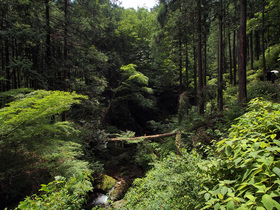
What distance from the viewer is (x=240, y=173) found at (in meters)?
1.80

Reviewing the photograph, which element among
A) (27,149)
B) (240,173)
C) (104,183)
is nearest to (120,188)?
(104,183)

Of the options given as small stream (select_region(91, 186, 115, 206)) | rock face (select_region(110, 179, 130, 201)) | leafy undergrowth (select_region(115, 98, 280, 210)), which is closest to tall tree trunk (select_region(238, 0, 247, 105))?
leafy undergrowth (select_region(115, 98, 280, 210))

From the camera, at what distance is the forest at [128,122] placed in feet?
6.76

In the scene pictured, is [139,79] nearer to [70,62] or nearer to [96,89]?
[96,89]

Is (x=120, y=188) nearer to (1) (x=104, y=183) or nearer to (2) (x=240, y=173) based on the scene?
(1) (x=104, y=183)

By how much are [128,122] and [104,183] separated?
8991mm

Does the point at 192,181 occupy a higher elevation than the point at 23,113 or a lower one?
lower

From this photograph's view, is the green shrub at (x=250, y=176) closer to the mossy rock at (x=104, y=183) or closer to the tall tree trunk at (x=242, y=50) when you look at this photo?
the tall tree trunk at (x=242, y=50)

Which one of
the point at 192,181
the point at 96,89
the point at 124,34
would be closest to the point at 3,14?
the point at 96,89

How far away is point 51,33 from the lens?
9.87 metres

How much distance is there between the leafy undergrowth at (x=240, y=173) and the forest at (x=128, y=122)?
0.02m

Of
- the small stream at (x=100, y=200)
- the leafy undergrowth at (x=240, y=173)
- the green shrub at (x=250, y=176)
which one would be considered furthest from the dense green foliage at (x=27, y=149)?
the green shrub at (x=250, y=176)

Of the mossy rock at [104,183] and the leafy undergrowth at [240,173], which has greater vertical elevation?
the leafy undergrowth at [240,173]

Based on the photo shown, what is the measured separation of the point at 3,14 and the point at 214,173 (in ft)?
42.2
